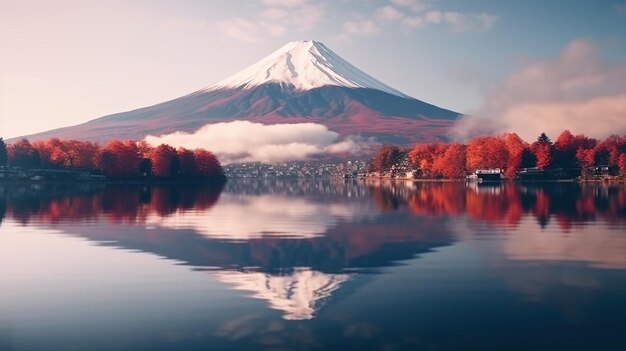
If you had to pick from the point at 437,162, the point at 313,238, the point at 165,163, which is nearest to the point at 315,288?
the point at 313,238

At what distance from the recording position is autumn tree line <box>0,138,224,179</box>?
495 ft

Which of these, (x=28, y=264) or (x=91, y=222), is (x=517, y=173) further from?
(x=28, y=264)

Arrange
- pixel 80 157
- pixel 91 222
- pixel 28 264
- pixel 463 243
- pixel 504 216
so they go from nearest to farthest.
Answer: pixel 28 264 → pixel 463 243 → pixel 91 222 → pixel 504 216 → pixel 80 157

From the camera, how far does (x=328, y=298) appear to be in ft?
54.7

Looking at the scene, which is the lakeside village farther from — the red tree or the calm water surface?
the calm water surface

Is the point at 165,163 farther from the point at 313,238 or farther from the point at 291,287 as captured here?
the point at 291,287

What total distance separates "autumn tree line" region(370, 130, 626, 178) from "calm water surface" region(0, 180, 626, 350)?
455 ft

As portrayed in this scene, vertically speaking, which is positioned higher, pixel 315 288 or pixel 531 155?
pixel 531 155

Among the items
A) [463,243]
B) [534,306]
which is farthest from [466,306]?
[463,243]

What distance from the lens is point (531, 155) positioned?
546 ft

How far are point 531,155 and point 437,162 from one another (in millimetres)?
29827

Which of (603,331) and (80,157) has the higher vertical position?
(80,157)

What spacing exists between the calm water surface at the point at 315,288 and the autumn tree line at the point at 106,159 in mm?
123325

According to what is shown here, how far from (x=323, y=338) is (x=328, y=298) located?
3.60 m
